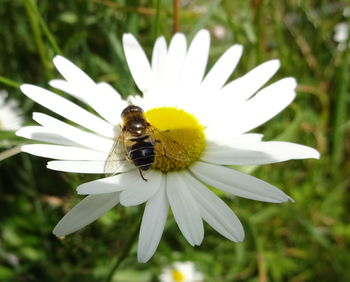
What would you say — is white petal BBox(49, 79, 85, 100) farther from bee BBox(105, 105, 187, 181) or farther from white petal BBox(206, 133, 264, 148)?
white petal BBox(206, 133, 264, 148)

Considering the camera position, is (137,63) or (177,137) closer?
(177,137)

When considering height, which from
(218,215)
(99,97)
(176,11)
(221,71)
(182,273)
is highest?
(176,11)

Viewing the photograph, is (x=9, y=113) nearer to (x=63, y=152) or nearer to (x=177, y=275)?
(x=177, y=275)

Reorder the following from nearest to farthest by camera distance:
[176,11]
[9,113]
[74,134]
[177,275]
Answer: [74,134]
[176,11]
[177,275]
[9,113]

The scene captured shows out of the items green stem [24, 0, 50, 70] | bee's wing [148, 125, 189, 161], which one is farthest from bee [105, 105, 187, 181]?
green stem [24, 0, 50, 70]

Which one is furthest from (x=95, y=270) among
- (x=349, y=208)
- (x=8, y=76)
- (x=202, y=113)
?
(x=349, y=208)

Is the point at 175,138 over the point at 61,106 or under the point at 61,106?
under

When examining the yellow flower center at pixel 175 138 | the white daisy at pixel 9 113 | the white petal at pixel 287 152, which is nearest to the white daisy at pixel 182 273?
the yellow flower center at pixel 175 138

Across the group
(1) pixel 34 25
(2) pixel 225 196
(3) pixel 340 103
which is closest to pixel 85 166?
(1) pixel 34 25
